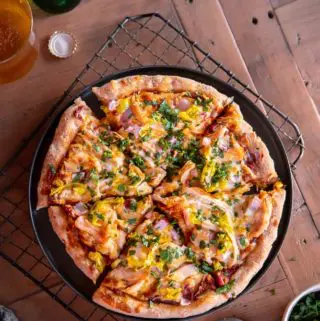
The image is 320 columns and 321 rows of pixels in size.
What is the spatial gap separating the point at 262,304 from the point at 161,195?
112 cm

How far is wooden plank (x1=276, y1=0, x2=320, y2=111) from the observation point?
14.4ft

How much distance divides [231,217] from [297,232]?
79 cm

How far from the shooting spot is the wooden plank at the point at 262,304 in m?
4.09

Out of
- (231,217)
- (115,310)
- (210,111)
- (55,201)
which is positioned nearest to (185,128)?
(210,111)

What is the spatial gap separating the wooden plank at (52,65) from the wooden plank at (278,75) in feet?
1.80

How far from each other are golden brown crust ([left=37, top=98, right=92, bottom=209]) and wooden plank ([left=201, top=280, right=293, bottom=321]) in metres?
1.45

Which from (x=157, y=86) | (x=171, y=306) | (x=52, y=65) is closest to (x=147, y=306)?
(x=171, y=306)

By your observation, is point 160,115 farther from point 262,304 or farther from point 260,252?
point 262,304

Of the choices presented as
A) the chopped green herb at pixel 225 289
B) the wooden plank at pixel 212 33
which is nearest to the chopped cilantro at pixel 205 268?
the chopped green herb at pixel 225 289

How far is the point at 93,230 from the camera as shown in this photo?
11.5 ft

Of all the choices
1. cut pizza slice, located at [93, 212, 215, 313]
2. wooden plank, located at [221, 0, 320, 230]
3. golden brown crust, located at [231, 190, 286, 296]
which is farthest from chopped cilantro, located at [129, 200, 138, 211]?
wooden plank, located at [221, 0, 320, 230]

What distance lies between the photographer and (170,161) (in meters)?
3.71

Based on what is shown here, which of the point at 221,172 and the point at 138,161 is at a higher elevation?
the point at 138,161

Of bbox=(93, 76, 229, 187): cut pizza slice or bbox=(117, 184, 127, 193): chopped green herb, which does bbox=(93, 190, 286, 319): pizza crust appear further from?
bbox=(93, 76, 229, 187): cut pizza slice
